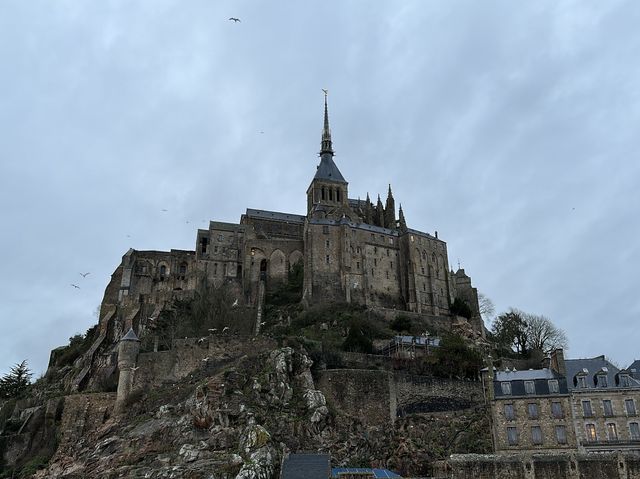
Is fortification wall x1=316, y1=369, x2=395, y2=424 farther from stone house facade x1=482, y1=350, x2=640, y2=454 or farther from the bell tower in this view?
the bell tower

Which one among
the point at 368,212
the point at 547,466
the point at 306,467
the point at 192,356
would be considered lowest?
the point at 547,466

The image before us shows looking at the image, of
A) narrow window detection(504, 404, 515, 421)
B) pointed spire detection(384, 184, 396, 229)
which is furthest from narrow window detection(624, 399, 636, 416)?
pointed spire detection(384, 184, 396, 229)

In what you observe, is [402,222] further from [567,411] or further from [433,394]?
[567,411]

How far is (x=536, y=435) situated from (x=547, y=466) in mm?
7486

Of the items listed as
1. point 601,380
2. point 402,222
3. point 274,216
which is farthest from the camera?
point 274,216

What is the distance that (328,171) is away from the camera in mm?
91125

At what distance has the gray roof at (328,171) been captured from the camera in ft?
293

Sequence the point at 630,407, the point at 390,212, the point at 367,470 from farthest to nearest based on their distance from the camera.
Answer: the point at 390,212
the point at 630,407
the point at 367,470

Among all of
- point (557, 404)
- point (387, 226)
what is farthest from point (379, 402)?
point (387, 226)

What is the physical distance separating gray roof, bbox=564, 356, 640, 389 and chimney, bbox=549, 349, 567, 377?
34cm

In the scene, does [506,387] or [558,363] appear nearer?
[506,387]

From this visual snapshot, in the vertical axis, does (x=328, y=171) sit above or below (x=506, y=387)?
above

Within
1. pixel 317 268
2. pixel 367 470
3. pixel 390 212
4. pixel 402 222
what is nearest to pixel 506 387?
pixel 367 470

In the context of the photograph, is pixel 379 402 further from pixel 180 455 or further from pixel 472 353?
pixel 180 455
